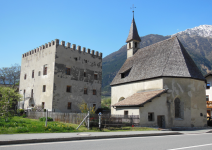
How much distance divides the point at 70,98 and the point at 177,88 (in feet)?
74.4

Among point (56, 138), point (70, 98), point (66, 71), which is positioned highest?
point (66, 71)

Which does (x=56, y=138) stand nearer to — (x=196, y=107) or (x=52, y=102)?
(x=196, y=107)

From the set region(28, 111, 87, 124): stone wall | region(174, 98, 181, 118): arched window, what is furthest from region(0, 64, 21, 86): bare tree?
region(174, 98, 181, 118): arched window

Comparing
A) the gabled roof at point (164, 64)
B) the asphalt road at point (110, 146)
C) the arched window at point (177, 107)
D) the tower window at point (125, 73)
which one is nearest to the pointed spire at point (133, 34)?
the gabled roof at point (164, 64)

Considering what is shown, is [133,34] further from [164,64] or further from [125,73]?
[164,64]

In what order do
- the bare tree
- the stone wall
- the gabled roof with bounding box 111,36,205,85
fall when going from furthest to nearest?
the bare tree < the gabled roof with bounding box 111,36,205,85 < the stone wall

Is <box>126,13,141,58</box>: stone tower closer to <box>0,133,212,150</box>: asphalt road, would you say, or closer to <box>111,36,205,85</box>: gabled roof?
<box>111,36,205,85</box>: gabled roof

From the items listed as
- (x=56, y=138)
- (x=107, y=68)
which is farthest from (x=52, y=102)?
(x=107, y=68)

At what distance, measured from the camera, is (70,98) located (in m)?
40.6

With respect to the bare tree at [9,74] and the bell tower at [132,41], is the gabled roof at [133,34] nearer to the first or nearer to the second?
the bell tower at [132,41]

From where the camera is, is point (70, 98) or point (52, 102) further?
point (70, 98)

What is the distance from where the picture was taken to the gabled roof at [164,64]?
86.6ft

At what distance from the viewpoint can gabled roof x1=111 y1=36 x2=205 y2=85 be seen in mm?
26391

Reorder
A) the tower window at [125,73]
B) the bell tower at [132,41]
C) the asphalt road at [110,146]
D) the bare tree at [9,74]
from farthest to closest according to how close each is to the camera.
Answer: the bare tree at [9,74], the bell tower at [132,41], the tower window at [125,73], the asphalt road at [110,146]
